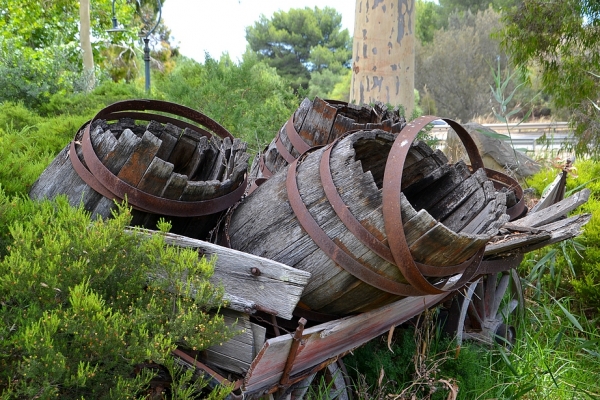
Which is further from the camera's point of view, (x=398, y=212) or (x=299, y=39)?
(x=299, y=39)

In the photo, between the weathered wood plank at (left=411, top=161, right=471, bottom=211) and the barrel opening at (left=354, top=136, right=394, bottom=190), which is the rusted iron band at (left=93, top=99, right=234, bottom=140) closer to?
the barrel opening at (left=354, top=136, right=394, bottom=190)

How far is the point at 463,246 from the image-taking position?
232 centimetres

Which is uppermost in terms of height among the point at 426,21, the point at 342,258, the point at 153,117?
the point at 426,21

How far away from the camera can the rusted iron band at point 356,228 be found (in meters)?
2.26

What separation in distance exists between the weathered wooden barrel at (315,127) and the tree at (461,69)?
28.4 metres

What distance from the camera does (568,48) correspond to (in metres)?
10.3

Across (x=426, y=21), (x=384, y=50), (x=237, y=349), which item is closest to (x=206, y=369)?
(x=237, y=349)

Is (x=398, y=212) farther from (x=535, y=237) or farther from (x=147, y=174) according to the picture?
(x=535, y=237)

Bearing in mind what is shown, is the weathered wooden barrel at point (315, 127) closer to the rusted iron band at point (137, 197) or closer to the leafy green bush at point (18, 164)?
the rusted iron band at point (137, 197)

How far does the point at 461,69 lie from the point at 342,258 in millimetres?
31139

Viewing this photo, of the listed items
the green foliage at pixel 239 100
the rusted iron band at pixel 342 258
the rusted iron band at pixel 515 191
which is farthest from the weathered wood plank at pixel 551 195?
the green foliage at pixel 239 100

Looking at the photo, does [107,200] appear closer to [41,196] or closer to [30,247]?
[41,196]

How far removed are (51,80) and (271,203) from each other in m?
8.93

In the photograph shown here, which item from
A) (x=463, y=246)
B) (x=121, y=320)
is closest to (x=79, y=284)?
(x=121, y=320)
